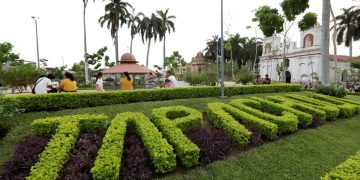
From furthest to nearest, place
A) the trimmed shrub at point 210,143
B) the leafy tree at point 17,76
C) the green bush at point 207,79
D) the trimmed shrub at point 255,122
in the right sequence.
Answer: the green bush at point 207,79 → the leafy tree at point 17,76 → the trimmed shrub at point 255,122 → the trimmed shrub at point 210,143

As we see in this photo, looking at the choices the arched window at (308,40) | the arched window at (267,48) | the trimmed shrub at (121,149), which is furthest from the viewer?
the arched window at (267,48)

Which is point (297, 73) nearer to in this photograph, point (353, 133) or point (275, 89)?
point (275, 89)

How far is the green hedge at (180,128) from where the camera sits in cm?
508

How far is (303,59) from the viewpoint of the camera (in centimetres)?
3734

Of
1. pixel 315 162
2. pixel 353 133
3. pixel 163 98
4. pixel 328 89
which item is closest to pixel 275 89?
pixel 328 89

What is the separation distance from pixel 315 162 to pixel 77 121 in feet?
19.7

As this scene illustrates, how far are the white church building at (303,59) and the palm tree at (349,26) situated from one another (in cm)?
338

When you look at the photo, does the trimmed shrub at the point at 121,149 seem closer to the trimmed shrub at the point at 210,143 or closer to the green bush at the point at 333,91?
the trimmed shrub at the point at 210,143

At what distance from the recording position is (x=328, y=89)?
13133 millimetres

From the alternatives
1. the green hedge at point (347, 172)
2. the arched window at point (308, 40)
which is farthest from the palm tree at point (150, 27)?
the green hedge at point (347, 172)

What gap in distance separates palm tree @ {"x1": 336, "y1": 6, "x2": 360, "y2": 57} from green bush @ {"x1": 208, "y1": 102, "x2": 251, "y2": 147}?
132 feet

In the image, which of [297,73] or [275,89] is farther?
[297,73]

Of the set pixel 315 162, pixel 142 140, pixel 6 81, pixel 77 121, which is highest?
pixel 6 81

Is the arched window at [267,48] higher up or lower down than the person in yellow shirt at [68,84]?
higher up
